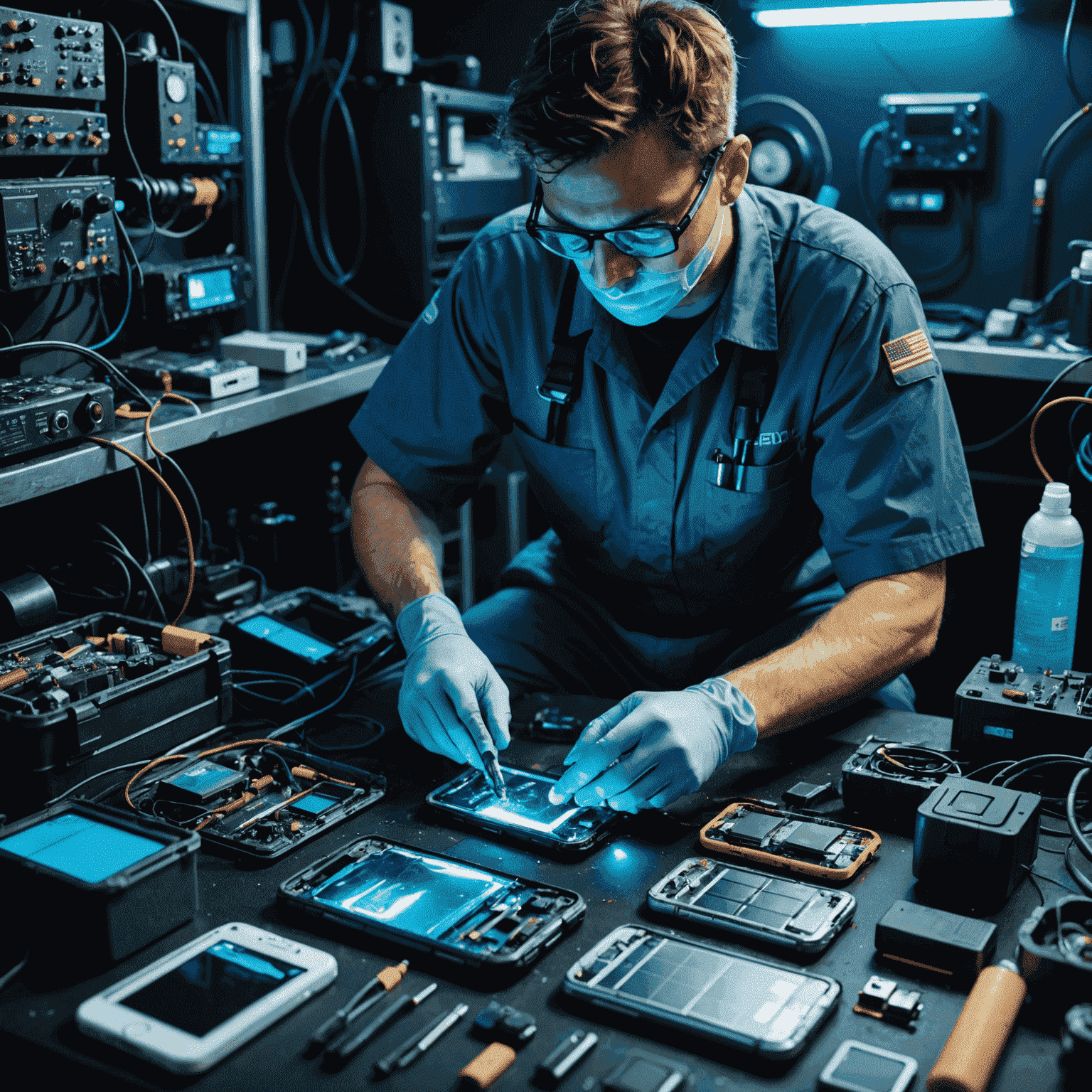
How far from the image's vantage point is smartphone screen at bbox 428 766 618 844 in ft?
3.89

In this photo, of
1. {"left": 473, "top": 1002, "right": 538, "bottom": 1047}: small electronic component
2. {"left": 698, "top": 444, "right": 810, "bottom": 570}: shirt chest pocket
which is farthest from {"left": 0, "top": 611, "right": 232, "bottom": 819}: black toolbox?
{"left": 698, "top": 444, "right": 810, "bottom": 570}: shirt chest pocket

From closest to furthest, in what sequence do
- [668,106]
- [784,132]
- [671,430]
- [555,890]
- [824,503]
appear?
[555,890] < [668,106] < [824,503] < [671,430] < [784,132]

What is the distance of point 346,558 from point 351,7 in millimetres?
1292

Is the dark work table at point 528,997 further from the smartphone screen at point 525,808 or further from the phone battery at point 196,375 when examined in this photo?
the phone battery at point 196,375

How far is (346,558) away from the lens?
110 inches

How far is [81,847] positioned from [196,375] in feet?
3.80

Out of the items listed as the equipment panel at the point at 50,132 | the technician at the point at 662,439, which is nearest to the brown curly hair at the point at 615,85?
the technician at the point at 662,439

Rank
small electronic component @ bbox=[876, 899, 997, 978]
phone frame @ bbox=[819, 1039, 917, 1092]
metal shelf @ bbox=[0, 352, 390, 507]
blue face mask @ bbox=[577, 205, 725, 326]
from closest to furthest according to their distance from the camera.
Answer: phone frame @ bbox=[819, 1039, 917, 1092]
small electronic component @ bbox=[876, 899, 997, 978]
blue face mask @ bbox=[577, 205, 725, 326]
metal shelf @ bbox=[0, 352, 390, 507]

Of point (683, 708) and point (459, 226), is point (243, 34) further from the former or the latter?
point (683, 708)

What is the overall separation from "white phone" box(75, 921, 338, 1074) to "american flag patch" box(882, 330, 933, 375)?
1004 mm

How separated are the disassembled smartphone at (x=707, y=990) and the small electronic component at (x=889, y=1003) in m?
0.02

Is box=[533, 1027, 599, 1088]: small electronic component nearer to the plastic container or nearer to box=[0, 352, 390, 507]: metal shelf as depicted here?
the plastic container

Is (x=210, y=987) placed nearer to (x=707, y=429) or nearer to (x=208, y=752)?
(x=208, y=752)

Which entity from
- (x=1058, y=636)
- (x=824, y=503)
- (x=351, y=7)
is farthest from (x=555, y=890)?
(x=351, y=7)
